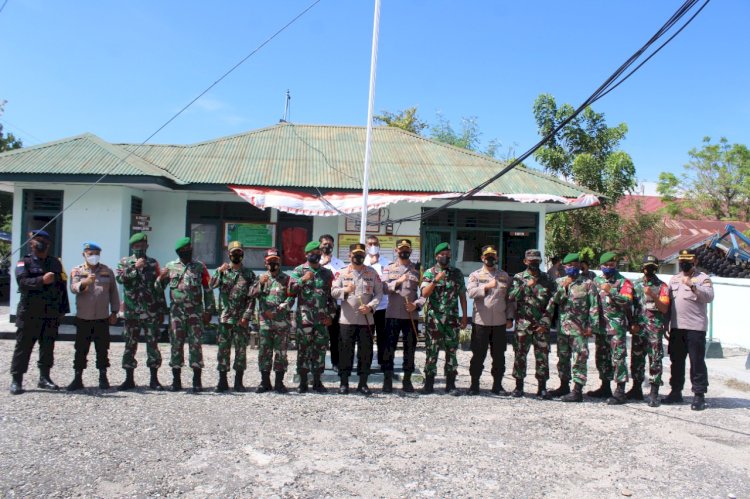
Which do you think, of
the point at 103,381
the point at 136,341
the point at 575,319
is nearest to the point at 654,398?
the point at 575,319

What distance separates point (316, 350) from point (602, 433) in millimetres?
3111

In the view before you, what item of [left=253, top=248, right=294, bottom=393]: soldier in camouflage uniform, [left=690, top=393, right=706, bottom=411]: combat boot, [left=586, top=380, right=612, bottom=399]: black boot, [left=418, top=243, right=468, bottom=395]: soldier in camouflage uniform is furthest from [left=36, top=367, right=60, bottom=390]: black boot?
[left=690, top=393, right=706, bottom=411]: combat boot

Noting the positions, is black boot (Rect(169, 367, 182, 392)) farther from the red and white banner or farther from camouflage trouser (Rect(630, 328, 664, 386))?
camouflage trouser (Rect(630, 328, 664, 386))

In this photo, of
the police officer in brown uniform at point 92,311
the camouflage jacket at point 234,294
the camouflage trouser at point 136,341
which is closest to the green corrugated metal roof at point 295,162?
the police officer in brown uniform at point 92,311

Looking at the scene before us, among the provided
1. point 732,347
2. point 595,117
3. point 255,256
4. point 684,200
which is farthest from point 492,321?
point 684,200

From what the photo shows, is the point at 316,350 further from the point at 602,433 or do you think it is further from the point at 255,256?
the point at 255,256

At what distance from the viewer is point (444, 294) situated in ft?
22.4

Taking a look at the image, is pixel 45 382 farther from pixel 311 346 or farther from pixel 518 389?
pixel 518 389

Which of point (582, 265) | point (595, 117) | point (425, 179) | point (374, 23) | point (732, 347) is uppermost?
point (595, 117)

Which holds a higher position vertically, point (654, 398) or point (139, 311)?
point (139, 311)

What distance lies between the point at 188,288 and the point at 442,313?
2920 millimetres

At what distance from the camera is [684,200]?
40844 millimetres

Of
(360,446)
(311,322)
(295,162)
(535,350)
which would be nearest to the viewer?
(360,446)

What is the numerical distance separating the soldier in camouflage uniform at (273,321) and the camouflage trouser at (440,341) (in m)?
1.64
